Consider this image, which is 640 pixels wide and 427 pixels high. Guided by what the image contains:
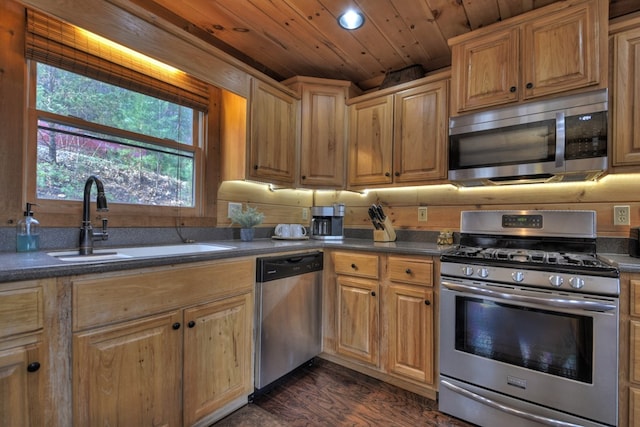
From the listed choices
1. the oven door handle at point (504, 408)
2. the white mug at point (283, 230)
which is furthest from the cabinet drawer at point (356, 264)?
the oven door handle at point (504, 408)

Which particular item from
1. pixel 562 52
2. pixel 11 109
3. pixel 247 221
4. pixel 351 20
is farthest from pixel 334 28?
pixel 11 109

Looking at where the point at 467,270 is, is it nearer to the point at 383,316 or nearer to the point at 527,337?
the point at 527,337

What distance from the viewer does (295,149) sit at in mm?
2562

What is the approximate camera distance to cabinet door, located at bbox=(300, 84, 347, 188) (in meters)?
2.57

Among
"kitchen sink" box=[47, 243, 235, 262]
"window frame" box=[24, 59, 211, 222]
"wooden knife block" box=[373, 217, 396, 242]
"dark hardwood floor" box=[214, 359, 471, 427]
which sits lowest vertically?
"dark hardwood floor" box=[214, 359, 471, 427]

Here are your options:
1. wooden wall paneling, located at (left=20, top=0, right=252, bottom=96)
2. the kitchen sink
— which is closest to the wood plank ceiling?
wooden wall paneling, located at (left=20, top=0, right=252, bottom=96)

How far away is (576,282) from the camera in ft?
4.60

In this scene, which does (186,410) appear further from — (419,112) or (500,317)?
(419,112)

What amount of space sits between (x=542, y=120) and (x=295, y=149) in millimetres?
1713

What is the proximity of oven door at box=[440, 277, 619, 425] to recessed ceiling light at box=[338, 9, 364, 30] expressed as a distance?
171 cm

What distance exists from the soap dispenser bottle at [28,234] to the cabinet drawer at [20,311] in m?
0.56

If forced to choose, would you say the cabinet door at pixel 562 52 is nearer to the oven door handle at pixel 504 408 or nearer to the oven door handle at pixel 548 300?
the oven door handle at pixel 548 300

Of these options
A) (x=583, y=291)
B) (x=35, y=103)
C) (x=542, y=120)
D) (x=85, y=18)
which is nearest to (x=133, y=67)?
(x=85, y=18)

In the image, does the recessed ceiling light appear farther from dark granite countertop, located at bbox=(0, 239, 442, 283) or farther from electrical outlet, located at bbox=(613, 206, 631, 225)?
electrical outlet, located at bbox=(613, 206, 631, 225)
